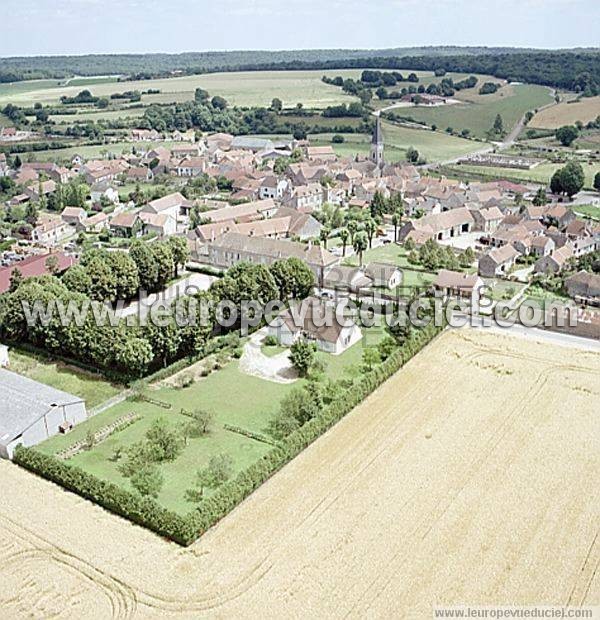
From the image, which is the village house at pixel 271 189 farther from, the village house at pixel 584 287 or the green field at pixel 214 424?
the green field at pixel 214 424

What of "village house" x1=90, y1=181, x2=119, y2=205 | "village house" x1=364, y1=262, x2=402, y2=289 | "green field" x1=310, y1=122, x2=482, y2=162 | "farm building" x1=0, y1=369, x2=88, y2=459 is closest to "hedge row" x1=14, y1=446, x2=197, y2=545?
"farm building" x1=0, y1=369, x2=88, y2=459

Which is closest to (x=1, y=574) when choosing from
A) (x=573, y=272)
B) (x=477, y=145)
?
(x=573, y=272)

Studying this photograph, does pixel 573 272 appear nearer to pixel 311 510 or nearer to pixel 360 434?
pixel 360 434

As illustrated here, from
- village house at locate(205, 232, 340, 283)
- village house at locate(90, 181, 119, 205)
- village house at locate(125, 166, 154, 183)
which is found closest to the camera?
village house at locate(205, 232, 340, 283)

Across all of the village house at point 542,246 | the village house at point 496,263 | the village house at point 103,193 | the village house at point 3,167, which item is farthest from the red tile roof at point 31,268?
the village house at point 3,167

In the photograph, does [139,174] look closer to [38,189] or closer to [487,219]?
[38,189]

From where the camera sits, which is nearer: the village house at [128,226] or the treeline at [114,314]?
the treeline at [114,314]

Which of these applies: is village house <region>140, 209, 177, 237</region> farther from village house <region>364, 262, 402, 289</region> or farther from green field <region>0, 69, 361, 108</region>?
green field <region>0, 69, 361, 108</region>
